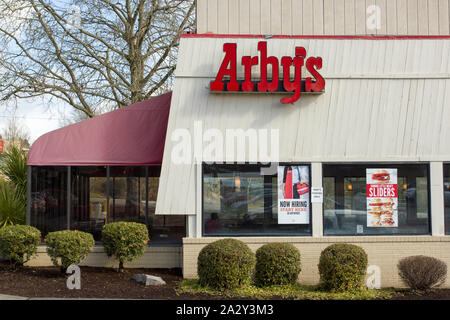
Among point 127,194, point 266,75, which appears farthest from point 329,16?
point 127,194

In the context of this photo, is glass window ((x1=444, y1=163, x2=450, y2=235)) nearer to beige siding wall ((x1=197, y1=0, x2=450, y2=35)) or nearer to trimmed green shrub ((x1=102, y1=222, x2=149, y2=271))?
beige siding wall ((x1=197, y1=0, x2=450, y2=35))

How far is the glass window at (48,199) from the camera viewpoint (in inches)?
463

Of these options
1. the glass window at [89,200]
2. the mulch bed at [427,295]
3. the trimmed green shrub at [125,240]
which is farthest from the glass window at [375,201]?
the glass window at [89,200]

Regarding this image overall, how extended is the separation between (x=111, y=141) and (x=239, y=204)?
3.75 m

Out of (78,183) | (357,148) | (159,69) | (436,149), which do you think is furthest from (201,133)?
(159,69)

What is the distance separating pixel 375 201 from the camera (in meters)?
10.5

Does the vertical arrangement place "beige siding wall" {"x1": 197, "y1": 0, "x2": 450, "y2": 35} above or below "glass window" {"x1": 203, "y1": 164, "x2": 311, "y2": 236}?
above

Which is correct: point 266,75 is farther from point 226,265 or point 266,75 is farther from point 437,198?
point 437,198

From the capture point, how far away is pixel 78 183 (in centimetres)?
1246

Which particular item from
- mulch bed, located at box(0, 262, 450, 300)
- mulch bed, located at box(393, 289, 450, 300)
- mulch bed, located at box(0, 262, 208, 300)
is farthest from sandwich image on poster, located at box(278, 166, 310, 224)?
mulch bed, located at box(0, 262, 208, 300)

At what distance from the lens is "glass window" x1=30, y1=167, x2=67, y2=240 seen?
11.8m

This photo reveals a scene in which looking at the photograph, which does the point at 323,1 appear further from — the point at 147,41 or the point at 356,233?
the point at 147,41

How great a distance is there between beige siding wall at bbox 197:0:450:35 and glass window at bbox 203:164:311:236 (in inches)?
137

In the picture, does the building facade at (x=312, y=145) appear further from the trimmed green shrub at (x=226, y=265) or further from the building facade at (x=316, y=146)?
the trimmed green shrub at (x=226, y=265)
